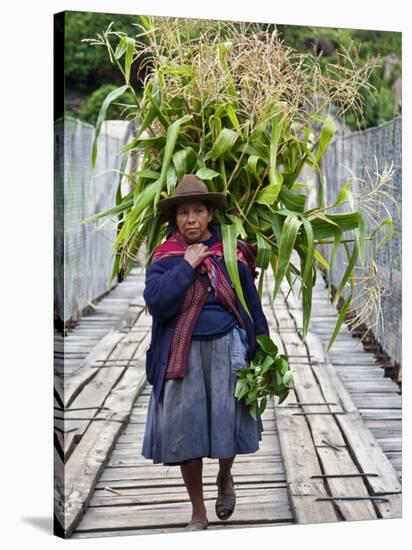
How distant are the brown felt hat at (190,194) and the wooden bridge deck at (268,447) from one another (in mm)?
617

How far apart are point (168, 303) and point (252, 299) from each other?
41cm

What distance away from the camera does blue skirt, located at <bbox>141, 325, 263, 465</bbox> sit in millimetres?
5539

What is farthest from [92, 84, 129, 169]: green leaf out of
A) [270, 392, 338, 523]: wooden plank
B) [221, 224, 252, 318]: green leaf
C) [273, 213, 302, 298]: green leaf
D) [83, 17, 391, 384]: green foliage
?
[270, 392, 338, 523]: wooden plank

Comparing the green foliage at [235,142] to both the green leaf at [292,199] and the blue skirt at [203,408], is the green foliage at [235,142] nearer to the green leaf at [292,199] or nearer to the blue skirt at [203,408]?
the green leaf at [292,199]

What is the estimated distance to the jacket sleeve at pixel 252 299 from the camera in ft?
18.6

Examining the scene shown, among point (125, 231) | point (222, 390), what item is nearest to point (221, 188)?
point (125, 231)

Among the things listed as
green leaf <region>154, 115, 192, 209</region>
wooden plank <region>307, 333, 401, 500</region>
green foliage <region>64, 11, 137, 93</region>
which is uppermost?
green foliage <region>64, 11, 137, 93</region>

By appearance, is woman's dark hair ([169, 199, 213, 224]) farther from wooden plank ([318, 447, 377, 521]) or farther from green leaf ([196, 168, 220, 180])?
wooden plank ([318, 447, 377, 521])

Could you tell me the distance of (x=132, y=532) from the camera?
5.82 meters

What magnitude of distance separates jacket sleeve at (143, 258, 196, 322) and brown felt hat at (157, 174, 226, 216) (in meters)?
0.26

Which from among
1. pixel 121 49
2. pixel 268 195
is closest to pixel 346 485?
pixel 268 195

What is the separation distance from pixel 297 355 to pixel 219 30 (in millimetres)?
1778

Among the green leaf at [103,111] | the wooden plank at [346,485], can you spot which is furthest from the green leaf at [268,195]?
the wooden plank at [346,485]

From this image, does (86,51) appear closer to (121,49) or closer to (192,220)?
(121,49)
